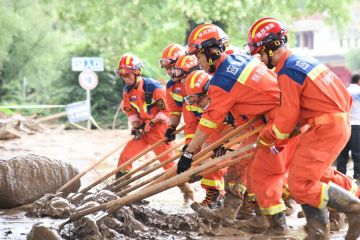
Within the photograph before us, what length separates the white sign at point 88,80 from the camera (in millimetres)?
20781

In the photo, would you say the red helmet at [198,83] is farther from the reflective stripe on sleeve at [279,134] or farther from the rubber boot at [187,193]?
the reflective stripe on sleeve at [279,134]

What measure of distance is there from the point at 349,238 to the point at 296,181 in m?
0.65

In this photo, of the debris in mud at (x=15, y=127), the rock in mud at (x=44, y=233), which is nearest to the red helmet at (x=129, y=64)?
the rock in mud at (x=44, y=233)

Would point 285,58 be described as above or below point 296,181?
above

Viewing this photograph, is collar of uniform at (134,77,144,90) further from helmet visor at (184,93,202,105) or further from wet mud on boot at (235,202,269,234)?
wet mud on boot at (235,202,269,234)

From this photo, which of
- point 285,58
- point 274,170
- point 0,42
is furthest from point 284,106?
point 0,42

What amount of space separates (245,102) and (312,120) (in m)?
0.94

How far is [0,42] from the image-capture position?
85.1 feet

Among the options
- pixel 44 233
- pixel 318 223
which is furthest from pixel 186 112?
pixel 318 223

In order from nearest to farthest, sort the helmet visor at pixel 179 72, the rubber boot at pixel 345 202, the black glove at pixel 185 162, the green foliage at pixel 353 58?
the rubber boot at pixel 345 202, the black glove at pixel 185 162, the helmet visor at pixel 179 72, the green foliage at pixel 353 58

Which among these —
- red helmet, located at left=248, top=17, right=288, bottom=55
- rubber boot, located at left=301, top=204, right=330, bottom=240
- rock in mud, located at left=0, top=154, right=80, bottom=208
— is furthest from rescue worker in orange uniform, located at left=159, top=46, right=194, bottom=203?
rubber boot, located at left=301, top=204, right=330, bottom=240

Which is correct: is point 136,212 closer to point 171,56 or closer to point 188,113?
point 188,113

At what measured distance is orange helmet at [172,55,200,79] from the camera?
8602 millimetres

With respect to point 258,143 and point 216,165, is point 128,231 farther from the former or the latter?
point 258,143
